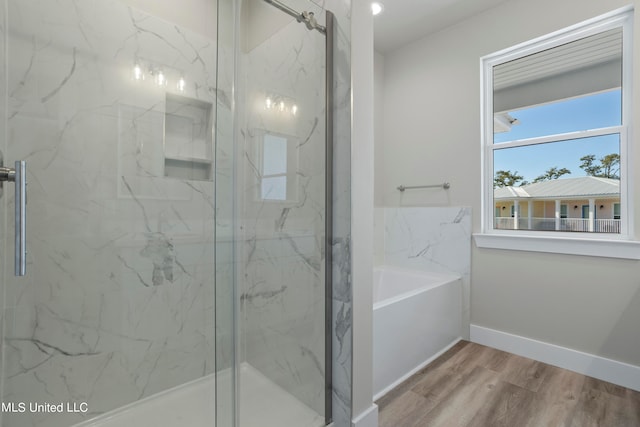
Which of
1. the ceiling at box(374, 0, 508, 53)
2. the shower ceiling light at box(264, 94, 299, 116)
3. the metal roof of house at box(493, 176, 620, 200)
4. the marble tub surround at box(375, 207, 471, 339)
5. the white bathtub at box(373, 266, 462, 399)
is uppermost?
the ceiling at box(374, 0, 508, 53)

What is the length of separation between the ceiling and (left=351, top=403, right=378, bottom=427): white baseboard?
269cm

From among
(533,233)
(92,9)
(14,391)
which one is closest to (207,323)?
(14,391)

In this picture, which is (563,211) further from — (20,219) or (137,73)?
(20,219)

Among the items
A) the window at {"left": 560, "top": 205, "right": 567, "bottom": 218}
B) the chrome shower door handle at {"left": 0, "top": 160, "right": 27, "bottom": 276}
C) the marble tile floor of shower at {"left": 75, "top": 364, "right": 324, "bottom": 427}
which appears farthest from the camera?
the window at {"left": 560, "top": 205, "right": 567, "bottom": 218}

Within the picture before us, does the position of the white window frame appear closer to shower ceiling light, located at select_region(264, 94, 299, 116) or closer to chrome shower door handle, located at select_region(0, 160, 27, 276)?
shower ceiling light, located at select_region(264, 94, 299, 116)

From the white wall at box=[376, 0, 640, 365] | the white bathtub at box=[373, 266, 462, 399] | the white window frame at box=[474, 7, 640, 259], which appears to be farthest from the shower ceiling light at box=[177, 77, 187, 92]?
the white window frame at box=[474, 7, 640, 259]

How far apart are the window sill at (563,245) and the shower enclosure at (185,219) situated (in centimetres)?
158

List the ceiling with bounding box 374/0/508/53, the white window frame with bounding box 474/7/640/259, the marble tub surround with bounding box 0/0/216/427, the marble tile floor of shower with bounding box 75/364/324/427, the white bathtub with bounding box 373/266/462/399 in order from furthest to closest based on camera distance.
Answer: the ceiling with bounding box 374/0/508/53
the white window frame with bounding box 474/7/640/259
the white bathtub with bounding box 373/266/462/399
the marble tile floor of shower with bounding box 75/364/324/427
the marble tub surround with bounding box 0/0/216/427

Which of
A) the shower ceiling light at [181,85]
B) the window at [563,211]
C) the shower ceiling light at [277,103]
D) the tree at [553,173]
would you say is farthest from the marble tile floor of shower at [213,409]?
the tree at [553,173]

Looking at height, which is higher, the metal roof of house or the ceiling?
the ceiling

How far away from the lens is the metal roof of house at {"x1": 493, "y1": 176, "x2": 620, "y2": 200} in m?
2.06

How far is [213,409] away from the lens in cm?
140

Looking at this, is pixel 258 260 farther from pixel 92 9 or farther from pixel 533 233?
pixel 533 233

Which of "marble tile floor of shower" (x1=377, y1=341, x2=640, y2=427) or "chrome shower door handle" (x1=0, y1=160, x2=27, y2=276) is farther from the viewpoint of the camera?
"marble tile floor of shower" (x1=377, y1=341, x2=640, y2=427)
